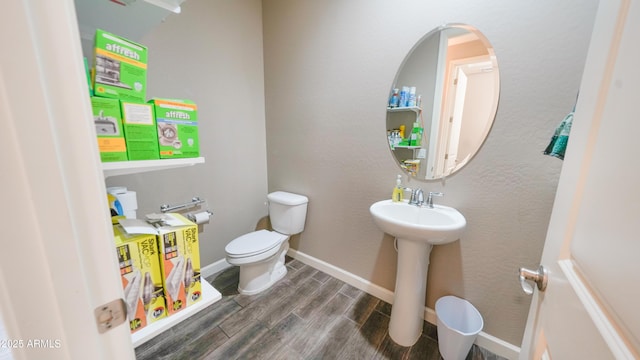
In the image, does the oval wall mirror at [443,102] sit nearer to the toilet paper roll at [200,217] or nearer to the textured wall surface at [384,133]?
the textured wall surface at [384,133]

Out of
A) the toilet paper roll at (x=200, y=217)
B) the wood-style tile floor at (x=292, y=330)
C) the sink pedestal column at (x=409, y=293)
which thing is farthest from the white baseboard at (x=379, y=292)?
the toilet paper roll at (x=200, y=217)

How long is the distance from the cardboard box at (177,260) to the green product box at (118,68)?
0.40 meters

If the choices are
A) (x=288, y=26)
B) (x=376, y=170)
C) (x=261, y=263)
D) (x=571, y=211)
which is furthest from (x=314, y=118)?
(x=571, y=211)

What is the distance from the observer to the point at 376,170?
1.60 meters

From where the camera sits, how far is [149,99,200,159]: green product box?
26.9 inches

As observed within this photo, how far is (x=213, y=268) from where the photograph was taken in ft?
6.42

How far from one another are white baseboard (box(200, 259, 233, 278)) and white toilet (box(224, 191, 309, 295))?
334 millimetres

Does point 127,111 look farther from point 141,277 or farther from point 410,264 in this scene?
point 410,264

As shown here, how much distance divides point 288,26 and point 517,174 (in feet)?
6.34

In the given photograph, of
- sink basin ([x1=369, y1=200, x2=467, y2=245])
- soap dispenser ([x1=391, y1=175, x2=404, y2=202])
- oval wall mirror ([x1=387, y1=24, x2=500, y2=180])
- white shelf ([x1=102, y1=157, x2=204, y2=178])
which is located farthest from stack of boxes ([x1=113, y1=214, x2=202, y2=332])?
oval wall mirror ([x1=387, y1=24, x2=500, y2=180])

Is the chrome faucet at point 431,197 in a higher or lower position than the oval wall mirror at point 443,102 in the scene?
lower

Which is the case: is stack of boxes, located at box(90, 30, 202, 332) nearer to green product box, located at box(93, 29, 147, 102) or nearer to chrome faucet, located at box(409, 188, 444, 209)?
green product box, located at box(93, 29, 147, 102)

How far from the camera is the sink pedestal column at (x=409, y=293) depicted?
4.22 ft

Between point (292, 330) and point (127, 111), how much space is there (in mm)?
1454
